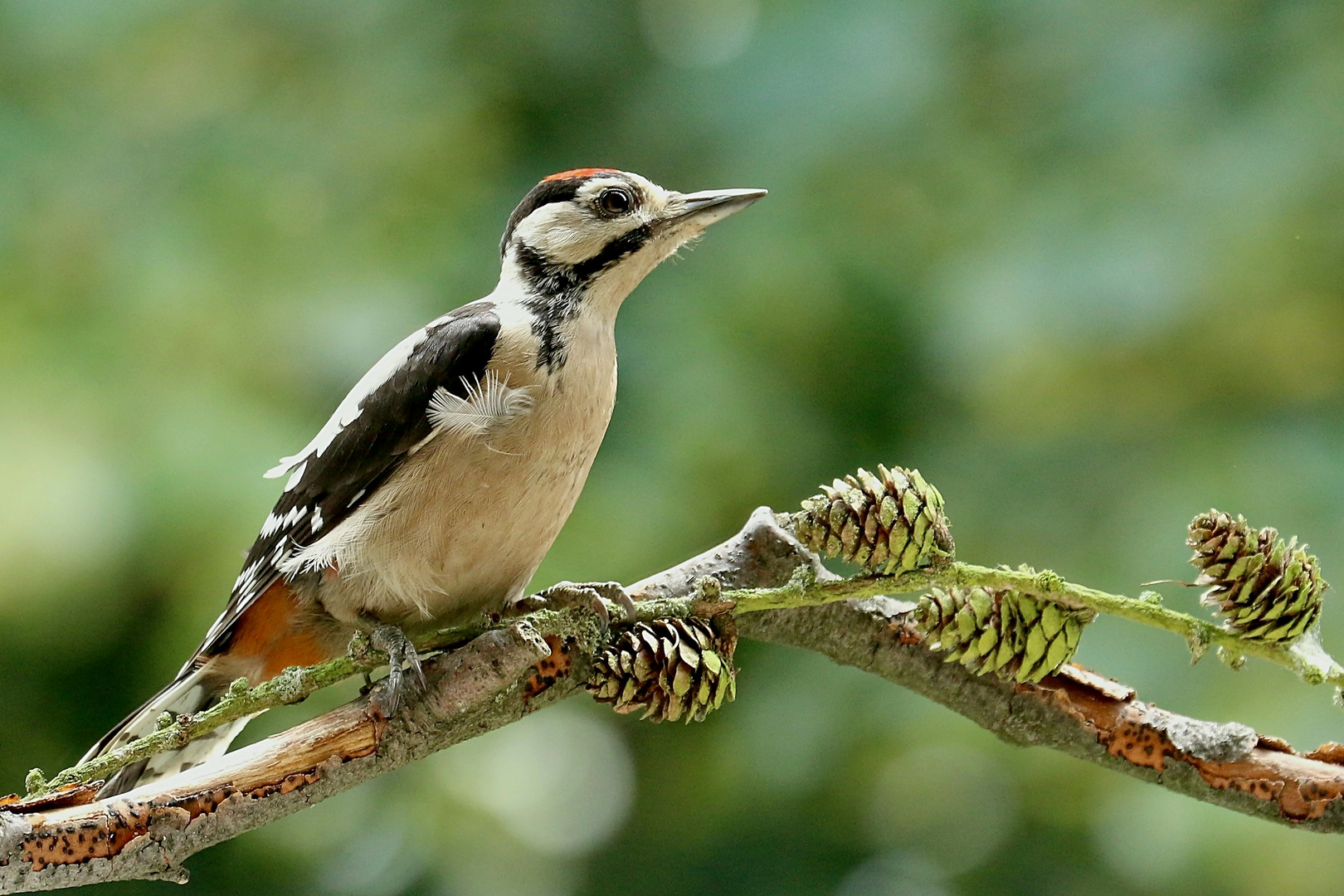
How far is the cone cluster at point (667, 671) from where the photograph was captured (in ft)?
3.67

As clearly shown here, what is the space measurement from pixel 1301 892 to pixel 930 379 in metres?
1.18

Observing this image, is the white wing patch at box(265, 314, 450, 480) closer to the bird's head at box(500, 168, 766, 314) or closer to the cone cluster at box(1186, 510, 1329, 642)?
the bird's head at box(500, 168, 766, 314)

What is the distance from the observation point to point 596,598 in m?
1.17

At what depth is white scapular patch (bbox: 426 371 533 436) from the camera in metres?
1.37

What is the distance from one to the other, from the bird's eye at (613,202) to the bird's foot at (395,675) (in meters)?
0.63

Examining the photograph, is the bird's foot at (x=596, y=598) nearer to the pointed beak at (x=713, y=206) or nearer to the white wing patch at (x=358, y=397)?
the white wing patch at (x=358, y=397)

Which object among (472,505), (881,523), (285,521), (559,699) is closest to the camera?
(881,523)

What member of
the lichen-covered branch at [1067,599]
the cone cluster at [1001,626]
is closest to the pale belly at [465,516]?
the lichen-covered branch at [1067,599]

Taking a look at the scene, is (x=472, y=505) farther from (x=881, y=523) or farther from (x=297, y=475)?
(x=881, y=523)

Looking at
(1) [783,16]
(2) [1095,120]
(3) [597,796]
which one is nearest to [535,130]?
(1) [783,16]

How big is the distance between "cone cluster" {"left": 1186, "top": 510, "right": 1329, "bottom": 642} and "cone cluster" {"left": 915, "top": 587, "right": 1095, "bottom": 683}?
110 mm

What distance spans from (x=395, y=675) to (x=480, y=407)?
13.0 inches

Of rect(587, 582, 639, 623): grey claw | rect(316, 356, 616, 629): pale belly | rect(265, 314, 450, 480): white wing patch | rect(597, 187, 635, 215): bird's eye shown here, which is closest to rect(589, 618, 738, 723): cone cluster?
rect(587, 582, 639, 623): grey claw

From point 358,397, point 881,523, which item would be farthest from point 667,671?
point 358,397
